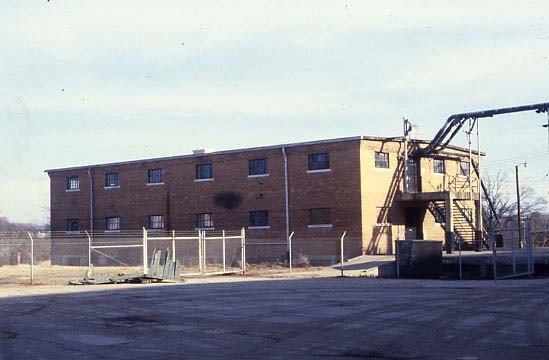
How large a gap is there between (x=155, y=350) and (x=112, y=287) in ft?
55.2

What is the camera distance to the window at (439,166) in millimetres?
49906

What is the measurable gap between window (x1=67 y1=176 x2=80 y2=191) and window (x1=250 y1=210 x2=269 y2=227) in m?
16.0

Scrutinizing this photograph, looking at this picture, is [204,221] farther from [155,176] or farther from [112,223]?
[112,223]

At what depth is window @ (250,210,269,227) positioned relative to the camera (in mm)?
47806

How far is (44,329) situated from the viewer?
15.9 meters

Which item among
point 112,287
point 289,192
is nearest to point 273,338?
point 112,287

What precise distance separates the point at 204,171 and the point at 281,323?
35257 millimetres

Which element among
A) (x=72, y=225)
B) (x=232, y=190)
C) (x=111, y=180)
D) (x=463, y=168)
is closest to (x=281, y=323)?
(x=232, y=190)

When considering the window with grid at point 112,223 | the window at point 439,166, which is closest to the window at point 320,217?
the window at point 439,166

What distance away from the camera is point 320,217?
45500mm

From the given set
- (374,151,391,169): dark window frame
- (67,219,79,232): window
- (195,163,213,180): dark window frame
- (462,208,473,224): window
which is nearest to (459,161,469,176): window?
(462,208,473,224): window

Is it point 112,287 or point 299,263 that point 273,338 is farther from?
point 299,263

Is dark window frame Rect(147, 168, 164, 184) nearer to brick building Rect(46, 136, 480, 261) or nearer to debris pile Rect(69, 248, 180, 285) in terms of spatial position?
brick building Rect(46, 136, 480, 261)

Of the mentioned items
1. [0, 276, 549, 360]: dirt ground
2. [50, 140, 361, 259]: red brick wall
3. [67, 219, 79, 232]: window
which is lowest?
[0, 276, 549, 360]: dirt ground
